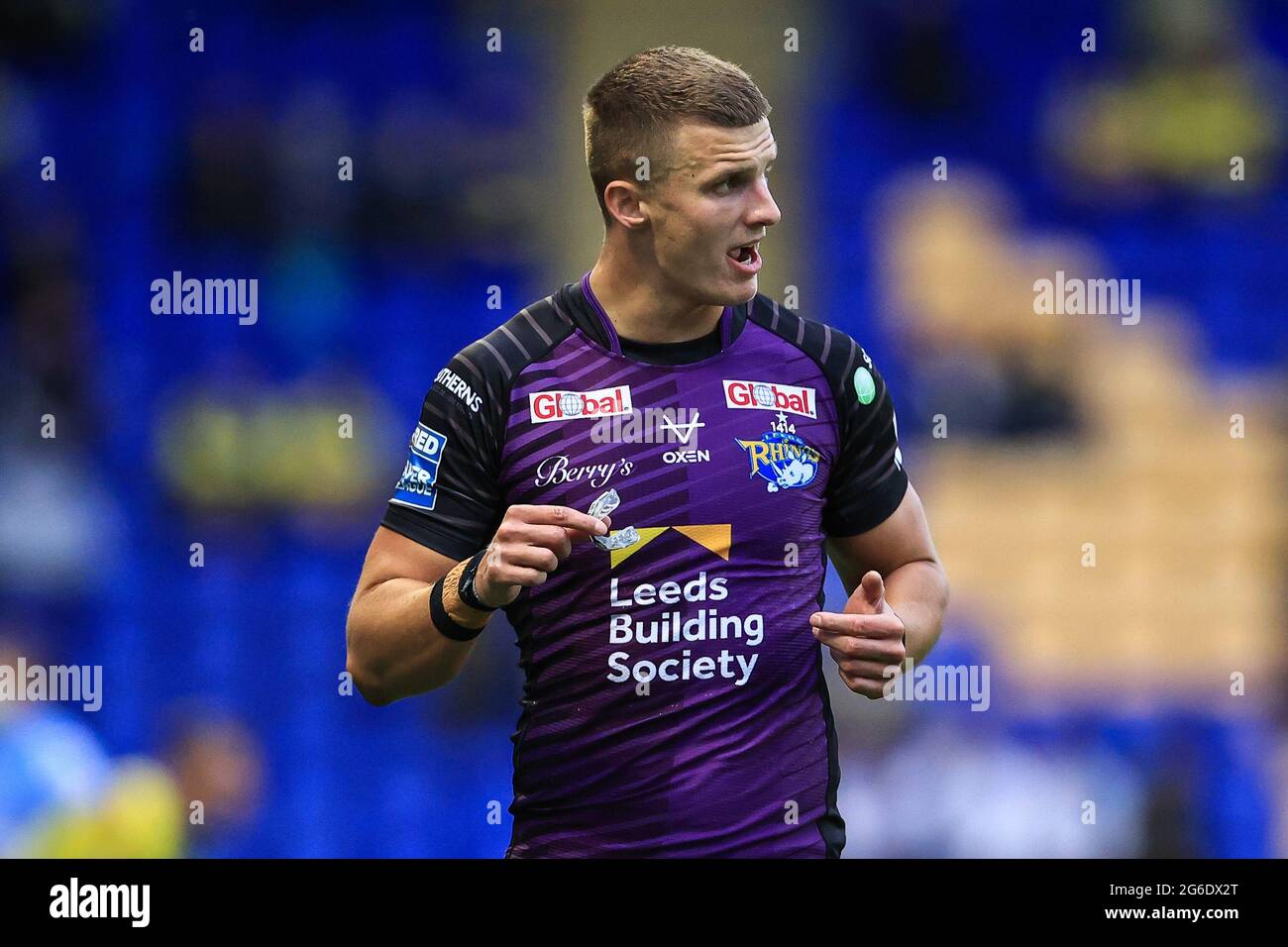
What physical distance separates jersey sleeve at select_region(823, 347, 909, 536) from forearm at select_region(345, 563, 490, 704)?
0.82m

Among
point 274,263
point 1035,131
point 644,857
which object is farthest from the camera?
point 1035,131

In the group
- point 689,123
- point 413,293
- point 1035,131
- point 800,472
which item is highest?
point 1035,131

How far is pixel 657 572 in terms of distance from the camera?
10.8ft

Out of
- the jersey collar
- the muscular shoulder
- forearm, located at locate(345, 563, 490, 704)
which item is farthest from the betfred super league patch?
the muscular shoulder

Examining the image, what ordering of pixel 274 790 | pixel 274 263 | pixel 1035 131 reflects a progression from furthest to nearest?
pixel 1035 131, pixel 274 263, pixel 274 790

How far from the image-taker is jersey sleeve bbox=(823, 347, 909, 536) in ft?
11.5

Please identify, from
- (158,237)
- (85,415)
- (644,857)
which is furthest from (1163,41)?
(644,857)

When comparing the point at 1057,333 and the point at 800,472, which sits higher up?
the point at 1057,333

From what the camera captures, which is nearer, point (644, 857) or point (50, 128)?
point (644, 857)

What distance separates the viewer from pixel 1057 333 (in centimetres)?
779

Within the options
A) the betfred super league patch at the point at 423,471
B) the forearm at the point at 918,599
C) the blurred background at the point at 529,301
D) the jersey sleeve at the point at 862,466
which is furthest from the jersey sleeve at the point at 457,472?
the blurred background at the point at 529,301

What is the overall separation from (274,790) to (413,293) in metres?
2.36

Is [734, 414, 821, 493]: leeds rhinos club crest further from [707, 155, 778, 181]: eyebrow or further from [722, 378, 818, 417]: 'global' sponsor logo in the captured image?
[707, 155, 778, 181]: eyebrow

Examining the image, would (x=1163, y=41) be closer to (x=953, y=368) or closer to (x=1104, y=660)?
(x=953, y=368)
